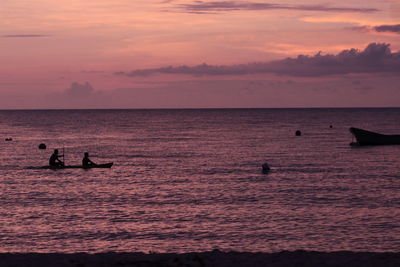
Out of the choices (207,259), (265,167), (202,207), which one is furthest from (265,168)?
(207,259)

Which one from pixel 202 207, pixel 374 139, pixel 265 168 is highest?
pixel 374 139

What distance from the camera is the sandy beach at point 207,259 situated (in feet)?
50.8

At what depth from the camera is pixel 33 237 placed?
2489cm

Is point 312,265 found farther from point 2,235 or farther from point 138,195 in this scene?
point 138,195

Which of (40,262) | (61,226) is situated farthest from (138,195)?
(40,262)

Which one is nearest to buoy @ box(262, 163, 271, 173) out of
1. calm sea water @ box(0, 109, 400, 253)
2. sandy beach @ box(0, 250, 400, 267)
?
calm sea water @ box(0, 109, 400, 253)

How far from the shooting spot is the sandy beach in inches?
609

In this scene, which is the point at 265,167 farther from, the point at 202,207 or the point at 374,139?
the point at 374,139

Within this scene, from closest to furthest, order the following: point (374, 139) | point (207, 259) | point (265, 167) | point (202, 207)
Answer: point (207, 259)
point (202, 207)
point (265, 167)
point (374, 139)

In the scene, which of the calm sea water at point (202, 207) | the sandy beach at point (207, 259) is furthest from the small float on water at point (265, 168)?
the sandy beach at point (207, 259)

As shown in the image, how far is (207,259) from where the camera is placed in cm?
1600

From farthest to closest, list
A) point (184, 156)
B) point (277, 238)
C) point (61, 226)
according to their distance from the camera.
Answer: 1. point (184, 156)
2. point (61, 226)
3. point (277, 238)

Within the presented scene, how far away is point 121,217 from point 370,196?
57.8ft

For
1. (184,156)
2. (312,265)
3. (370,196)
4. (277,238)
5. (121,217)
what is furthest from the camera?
(184,156)
